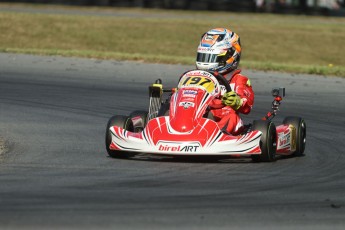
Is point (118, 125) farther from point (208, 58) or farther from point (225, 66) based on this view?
point (225, 66)

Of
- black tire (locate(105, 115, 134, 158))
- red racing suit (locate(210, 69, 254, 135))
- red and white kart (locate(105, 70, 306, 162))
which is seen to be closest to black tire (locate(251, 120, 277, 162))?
red and white kart (locate(105, 70, 306, 162))

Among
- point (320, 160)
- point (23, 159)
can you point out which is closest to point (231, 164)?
point (320, 160)

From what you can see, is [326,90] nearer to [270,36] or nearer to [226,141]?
[226,141]

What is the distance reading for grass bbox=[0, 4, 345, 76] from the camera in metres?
25.0

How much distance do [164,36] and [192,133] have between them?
60.4 ft

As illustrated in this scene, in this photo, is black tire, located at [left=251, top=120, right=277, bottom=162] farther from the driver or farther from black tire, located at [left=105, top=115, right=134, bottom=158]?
black tire, located at [left=105, top=115, right=134, bottom=158]

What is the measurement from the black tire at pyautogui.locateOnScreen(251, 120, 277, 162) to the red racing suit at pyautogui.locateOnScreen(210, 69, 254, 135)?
1.06 feet

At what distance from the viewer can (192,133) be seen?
30.1 feet

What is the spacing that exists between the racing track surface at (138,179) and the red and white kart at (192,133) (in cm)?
14

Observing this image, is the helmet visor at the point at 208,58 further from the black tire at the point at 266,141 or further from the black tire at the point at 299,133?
the black tire at the point at 266,141

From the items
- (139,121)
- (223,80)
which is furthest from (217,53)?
(139,121)

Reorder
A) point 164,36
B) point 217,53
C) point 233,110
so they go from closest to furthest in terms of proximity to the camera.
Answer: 1. point 233,110
2. point 217,53
3. point 164,36

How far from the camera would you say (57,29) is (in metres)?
26.8

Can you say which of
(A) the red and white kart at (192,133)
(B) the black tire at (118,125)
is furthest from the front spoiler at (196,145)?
(B) the black tire at (118,125)
